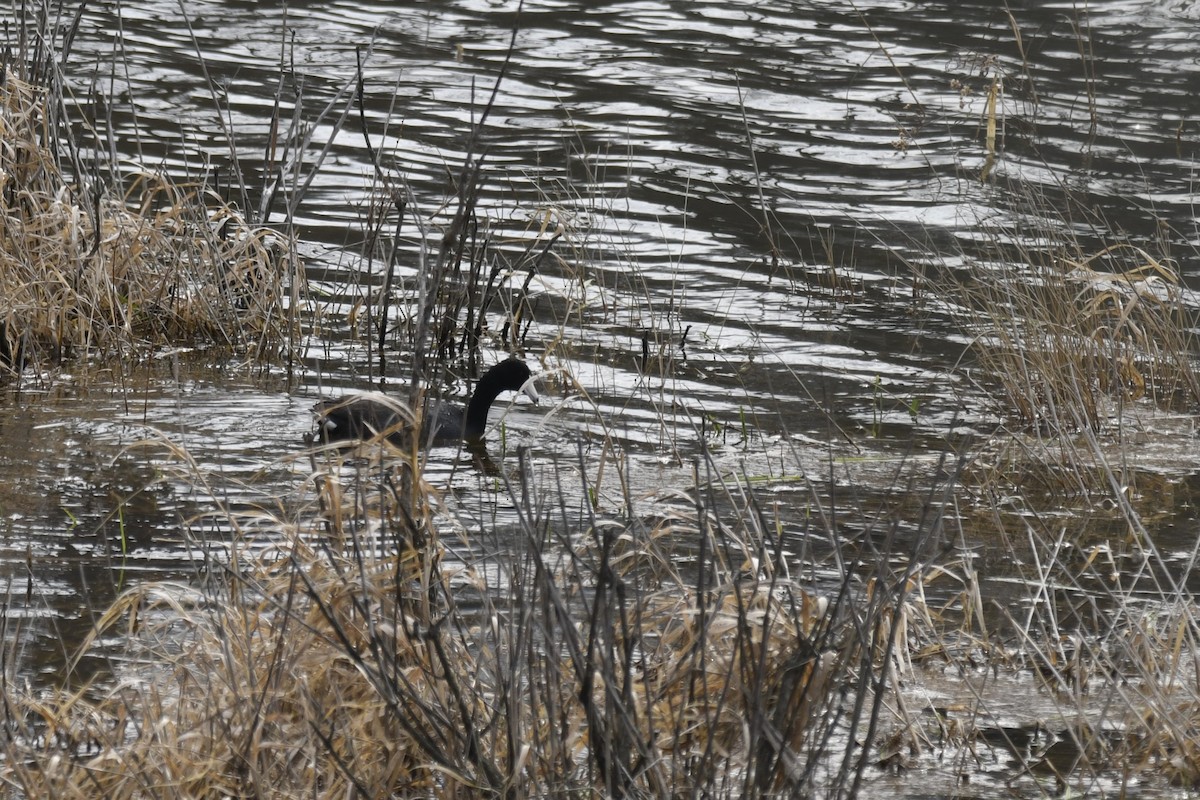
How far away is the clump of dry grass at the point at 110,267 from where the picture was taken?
804 centimetres

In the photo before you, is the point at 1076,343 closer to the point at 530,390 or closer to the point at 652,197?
the point at 530,390

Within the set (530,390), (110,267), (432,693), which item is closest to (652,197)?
(530,390)

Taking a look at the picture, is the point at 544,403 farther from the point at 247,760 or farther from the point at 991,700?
the point at 247,760

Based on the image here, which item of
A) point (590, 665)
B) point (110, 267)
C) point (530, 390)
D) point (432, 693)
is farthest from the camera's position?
point (110, 267)

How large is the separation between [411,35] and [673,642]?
13061mm

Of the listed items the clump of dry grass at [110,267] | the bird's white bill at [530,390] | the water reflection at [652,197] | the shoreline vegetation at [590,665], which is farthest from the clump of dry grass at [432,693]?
the clump of dry grass at [110,267]

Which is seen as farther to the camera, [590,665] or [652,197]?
[652,197]

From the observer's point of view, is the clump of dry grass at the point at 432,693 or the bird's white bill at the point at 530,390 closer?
the clump of dry grass at the point at 432,693

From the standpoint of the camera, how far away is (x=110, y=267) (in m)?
8.38

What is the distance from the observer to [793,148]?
13.4m

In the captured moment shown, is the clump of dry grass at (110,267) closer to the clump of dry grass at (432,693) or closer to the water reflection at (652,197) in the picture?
the water reflection at (652,197)

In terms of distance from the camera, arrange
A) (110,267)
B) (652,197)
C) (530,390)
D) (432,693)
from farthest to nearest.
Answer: (652,197)
(110,267)
(530,390)
(432,693)

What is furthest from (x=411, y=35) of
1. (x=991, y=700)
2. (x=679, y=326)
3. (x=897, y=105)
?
(x=991, y=700)

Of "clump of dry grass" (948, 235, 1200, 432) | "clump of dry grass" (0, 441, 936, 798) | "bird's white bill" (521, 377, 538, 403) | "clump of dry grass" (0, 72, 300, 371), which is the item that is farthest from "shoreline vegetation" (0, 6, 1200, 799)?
"clump of dry grass" (0, 72, 300, 371)
